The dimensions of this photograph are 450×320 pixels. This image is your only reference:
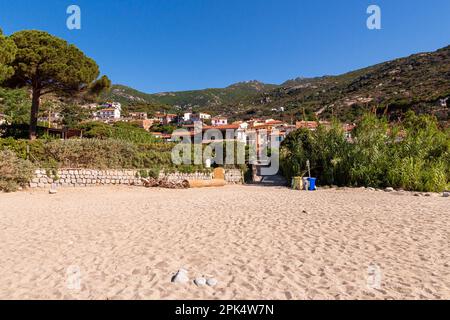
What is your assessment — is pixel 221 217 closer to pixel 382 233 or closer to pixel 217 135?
pixel 382 233

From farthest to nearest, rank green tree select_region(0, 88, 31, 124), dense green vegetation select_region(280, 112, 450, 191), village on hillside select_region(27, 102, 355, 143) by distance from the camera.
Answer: green tree select_region(0, 88, 31, 124)
village on hillside select_region(27, 102, 355, 143)
dense green vegetation select_region(280, 112, 450, 191)

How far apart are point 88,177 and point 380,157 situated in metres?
14.8

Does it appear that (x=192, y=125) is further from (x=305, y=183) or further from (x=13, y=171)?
(x=13, y=171)

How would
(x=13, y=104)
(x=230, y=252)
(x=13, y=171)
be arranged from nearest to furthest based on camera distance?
(x=230, y=252) → (x=13, y=171) → (x=13, y=104)

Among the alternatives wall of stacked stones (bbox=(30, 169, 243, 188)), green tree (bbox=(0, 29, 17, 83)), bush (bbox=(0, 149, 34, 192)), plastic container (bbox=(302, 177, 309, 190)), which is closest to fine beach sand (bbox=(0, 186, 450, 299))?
bush (bbox=(0, 149, 34, 192))

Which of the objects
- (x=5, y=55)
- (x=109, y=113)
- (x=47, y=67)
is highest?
(x=109, y=113)

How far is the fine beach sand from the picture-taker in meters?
3.46

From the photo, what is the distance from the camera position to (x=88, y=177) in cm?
1556

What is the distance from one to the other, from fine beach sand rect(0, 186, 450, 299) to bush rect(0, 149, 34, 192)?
4670mm

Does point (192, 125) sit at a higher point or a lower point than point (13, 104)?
higher

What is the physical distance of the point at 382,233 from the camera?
589cm

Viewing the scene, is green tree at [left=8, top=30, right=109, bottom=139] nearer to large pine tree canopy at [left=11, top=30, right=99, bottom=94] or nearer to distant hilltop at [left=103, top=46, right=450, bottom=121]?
large pine tree canopy at [left=11, top=30, right=99, bottom=94]

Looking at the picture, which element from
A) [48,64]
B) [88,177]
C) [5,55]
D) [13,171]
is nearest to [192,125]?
[48,64]
